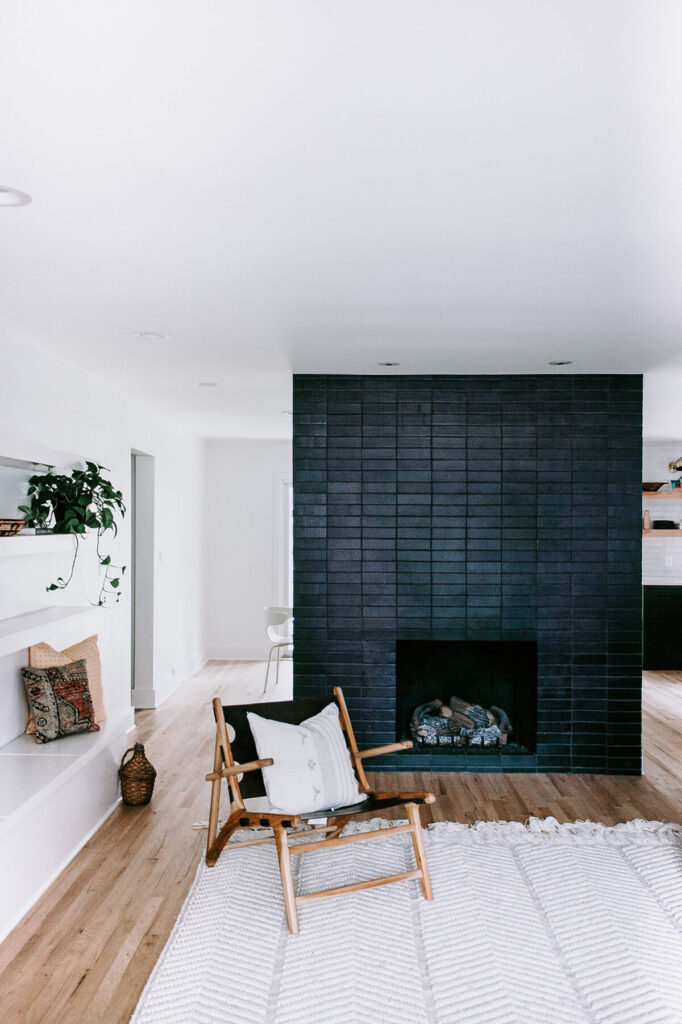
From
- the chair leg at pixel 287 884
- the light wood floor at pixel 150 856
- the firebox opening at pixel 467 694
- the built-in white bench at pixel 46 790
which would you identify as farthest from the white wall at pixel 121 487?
the firebox opening at pixel 467 694

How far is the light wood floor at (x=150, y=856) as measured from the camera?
9.07ft

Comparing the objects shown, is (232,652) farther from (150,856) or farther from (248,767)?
(248,767)

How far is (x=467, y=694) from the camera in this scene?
5.56 metres

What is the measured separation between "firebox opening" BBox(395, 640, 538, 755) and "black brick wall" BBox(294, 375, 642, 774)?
Result: 172 millimetres

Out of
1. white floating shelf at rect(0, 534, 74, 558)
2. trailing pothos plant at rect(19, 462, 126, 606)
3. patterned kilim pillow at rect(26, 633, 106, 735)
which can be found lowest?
patterned kilim pillow at rect(26, 633, 106, 735)

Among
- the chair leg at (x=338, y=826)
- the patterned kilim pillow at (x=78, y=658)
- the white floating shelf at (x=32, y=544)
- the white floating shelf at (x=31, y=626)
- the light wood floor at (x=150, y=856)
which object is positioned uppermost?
the white floating shelf at (x=32, y=544)

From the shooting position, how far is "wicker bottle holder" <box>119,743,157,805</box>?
4477 mm

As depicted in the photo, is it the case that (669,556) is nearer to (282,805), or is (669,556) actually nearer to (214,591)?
(214,591)

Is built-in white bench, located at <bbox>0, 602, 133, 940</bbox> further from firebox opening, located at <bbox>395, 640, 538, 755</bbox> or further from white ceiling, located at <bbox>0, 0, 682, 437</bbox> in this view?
firebox opening, located at <bbox>395, 640, 538, 755</bbox>

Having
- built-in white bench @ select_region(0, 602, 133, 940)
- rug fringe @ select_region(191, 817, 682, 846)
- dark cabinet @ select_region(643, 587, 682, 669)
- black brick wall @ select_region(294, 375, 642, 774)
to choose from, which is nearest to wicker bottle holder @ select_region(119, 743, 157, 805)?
built-in white bench @ select_region(0, 602, 133, 940)

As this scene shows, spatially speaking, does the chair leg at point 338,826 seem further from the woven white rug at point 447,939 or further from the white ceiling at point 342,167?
the white ceiling at point 342,167

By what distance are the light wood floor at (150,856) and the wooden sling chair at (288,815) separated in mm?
386

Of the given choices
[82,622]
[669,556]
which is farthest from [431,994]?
[669,556]

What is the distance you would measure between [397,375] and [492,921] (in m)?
3.10
